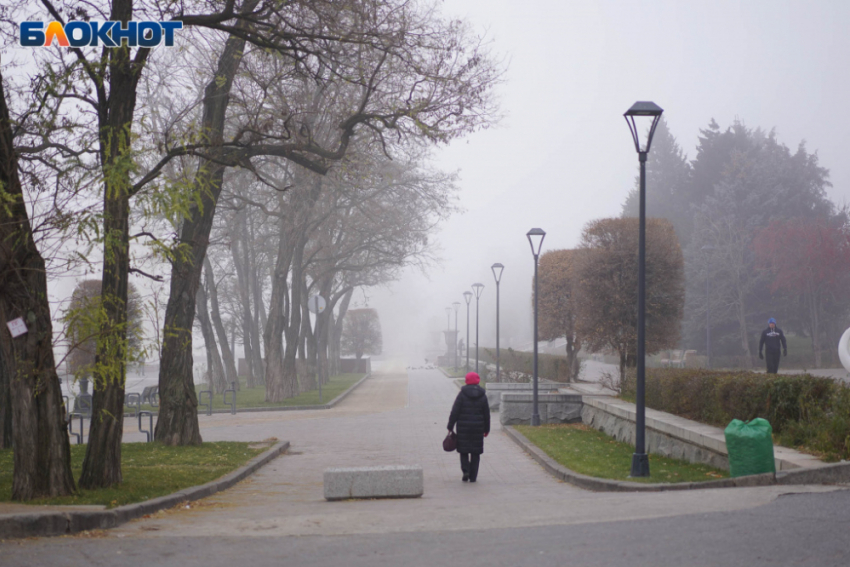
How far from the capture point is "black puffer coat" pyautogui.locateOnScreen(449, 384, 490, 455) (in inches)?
478

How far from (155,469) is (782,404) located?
8729 mm

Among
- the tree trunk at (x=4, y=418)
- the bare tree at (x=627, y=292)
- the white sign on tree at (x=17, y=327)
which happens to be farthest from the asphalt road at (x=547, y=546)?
the bare tree at (x=627, y=292)

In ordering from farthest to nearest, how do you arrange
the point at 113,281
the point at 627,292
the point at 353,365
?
the point at 353,365 < the point at 627,292 < the point at 113,281

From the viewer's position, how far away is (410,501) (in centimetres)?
998

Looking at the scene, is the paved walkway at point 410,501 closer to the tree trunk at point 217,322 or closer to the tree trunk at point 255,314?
the tree trunk at point 217,322

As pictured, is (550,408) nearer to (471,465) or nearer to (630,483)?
(471,465)

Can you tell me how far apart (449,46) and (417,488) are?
8.92m

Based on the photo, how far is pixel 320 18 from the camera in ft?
43.5

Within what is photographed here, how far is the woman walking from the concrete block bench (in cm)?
176

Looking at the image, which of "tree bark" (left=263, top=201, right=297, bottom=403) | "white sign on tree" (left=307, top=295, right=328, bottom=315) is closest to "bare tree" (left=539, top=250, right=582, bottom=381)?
"white sign on tree" (left=307, top=295, right=328, bottom=315)

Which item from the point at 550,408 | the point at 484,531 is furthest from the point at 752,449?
the point at 550,408

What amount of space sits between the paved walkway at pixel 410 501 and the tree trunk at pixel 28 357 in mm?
1331

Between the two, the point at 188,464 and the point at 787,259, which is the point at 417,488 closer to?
the point at 188,464

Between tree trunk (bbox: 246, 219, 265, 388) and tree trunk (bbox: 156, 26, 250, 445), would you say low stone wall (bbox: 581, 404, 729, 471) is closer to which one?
tree trunk (bbox: 156, 26, 250, 445)
